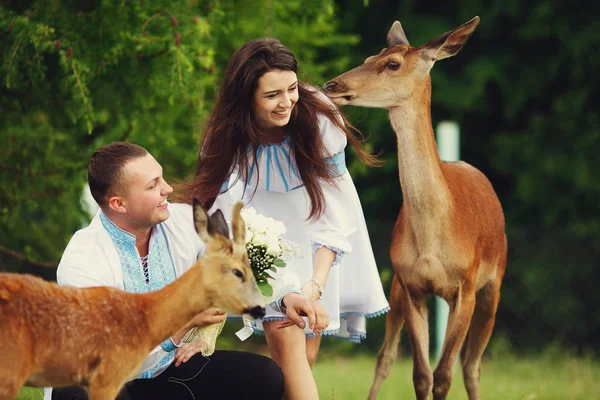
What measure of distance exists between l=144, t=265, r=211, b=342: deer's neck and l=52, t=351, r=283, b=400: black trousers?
0.88 meters

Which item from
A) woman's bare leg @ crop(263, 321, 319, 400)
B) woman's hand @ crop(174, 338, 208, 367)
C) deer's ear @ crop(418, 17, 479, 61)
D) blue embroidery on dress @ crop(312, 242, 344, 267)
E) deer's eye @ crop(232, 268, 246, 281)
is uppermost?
deer's ear @ crop(418, 17, 479, 61)

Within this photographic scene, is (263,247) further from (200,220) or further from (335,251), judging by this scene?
(335,251)

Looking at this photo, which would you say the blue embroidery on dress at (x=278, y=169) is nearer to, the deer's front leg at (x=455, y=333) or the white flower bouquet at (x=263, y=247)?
the white flower bouquet at (x=263, y=247)

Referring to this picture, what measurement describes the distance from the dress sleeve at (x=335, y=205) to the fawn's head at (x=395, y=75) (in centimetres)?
83

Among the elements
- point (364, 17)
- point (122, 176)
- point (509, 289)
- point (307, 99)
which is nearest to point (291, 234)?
point (307, 99)

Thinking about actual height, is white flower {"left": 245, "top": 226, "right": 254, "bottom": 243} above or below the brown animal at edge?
above

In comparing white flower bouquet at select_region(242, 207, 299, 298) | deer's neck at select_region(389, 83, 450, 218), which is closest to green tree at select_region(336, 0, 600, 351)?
deer's neck at select_region(389, 83, 450, 218)

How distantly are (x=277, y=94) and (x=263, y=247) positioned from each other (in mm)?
951

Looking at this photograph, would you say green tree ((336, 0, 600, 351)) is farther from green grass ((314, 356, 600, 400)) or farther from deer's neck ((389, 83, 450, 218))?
deer's neck ((389, 83, 450, 218))

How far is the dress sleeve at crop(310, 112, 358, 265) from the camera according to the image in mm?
5016

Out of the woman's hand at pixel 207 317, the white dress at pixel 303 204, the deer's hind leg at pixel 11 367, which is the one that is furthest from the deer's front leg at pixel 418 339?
the deer's hind leg at pixel 11 367

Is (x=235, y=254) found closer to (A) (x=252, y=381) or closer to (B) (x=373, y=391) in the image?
(A) (x=252, y=381)

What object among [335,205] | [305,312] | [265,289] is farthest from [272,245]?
[335,205]

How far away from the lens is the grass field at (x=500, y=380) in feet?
25.0
